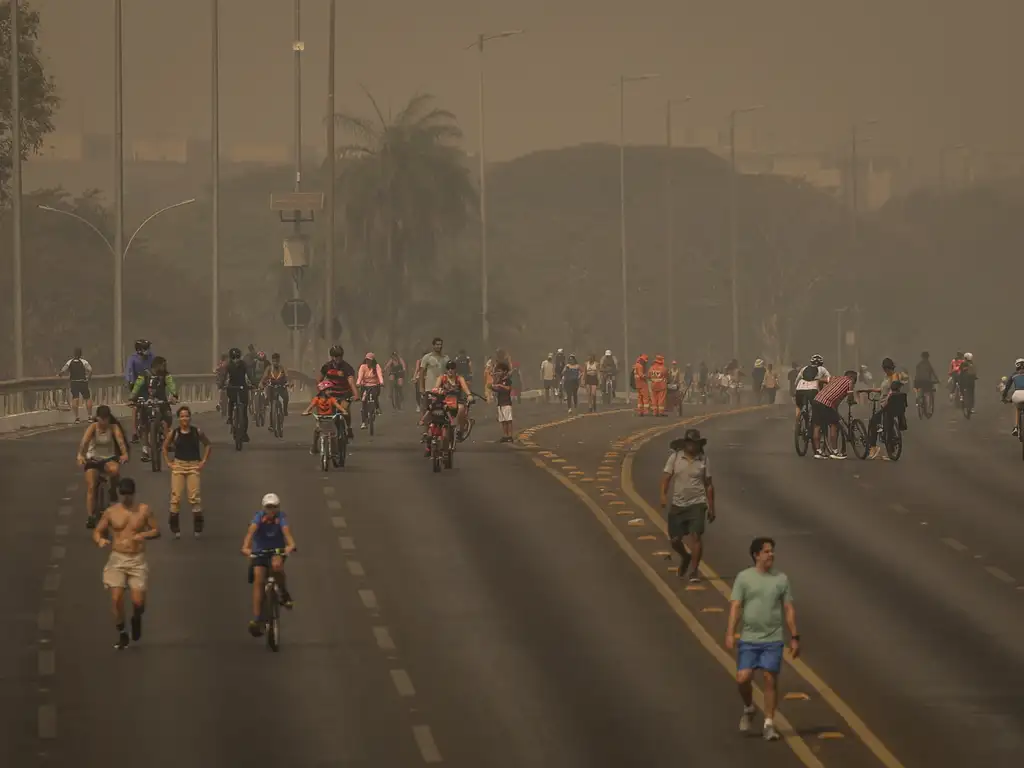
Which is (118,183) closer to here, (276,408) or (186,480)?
(276,408)

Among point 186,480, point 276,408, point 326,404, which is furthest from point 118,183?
point 186,480

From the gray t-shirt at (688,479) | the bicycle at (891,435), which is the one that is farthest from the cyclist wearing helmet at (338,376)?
the gray t-shirt at (688,479)

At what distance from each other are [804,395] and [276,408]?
33.6ft

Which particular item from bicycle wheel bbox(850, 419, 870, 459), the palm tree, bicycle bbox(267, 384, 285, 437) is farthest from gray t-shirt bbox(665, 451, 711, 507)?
the palm tree

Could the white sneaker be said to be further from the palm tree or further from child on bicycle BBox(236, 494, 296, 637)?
the palm tree

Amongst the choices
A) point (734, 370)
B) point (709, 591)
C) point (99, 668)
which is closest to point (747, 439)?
point (709, 591)

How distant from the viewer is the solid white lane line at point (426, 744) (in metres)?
20.1

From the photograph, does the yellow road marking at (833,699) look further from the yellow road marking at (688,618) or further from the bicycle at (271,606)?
the bicycle at (271,606)

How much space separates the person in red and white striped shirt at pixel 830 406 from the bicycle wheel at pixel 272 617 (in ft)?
69.6

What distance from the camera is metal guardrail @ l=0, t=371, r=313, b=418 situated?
6038 cm

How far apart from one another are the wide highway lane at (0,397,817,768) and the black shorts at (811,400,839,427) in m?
8.68

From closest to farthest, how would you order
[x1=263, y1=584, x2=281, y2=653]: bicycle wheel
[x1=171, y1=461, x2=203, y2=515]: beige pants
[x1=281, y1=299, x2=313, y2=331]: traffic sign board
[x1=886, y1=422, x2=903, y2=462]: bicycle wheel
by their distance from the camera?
[x1=263, y1=584, x2=281, y2=653]: bicycle wheel, [x1=171, y1=461, x2=203, y2=515]: beige pants, [x1=886, y1=422, x2=903, y2=462]: bicycle wheel, [x1=281, y1=299, x2=313, y2=331]: traffic sign board

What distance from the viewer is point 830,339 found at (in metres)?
184

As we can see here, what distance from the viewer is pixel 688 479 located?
27.9 meters
